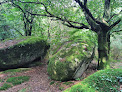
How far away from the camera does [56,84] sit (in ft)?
17.4

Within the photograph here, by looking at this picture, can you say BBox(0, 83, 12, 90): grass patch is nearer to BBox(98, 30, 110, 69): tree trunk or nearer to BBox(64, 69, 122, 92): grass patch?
BBox(64, 69, 122, 92): grass patch

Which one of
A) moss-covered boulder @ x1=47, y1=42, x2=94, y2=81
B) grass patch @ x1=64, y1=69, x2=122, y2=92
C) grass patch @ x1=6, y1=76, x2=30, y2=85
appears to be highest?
grass patch @ x1=64, y1=69, x2=122, y2=92

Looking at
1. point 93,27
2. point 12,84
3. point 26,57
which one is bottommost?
point 12,84

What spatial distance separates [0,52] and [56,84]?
5.85 meters

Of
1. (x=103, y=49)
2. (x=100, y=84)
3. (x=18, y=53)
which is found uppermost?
(x=100, y=84)

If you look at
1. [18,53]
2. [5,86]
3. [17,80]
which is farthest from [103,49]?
[18,53]

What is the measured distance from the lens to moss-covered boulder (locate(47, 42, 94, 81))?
18.0 ft

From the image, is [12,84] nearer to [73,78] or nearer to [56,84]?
[56,84]

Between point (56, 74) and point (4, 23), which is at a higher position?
point (4, 23)

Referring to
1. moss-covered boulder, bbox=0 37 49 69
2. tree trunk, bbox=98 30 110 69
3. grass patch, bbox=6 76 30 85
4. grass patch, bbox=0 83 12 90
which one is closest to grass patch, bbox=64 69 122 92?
tree trunk, bbox=98 30 110 69

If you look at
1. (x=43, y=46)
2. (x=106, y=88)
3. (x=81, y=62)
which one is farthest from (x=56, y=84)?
(x=43, y=46)

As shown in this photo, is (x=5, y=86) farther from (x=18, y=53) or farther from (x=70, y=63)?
(x=70, y=63)

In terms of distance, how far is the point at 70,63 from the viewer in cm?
560

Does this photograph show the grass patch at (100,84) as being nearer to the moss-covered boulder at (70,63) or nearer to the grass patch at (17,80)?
the moss-covered boulder at (70,63)
